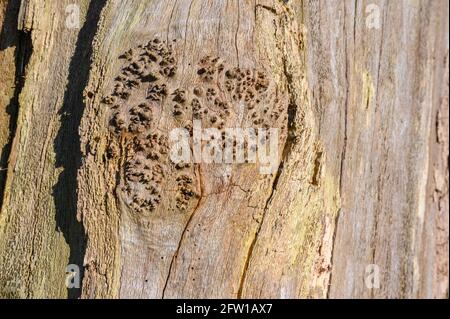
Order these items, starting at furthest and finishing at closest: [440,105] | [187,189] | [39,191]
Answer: [440,105] < [39,191] < [187,189]

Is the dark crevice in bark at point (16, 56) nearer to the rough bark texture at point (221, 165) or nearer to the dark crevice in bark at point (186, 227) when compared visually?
the rough bark texture at point (221, 165)

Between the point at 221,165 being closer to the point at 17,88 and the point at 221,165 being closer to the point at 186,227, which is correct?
the point at 186,227

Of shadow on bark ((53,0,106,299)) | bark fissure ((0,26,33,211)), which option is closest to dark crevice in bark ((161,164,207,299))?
shadow on bark ((53,0,106,299))

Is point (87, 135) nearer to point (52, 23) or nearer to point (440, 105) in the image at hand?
point (52, 23)

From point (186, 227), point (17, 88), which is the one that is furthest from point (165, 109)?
point (17, 88)

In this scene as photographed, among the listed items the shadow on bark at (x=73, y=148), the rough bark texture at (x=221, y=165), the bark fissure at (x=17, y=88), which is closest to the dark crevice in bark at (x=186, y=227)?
the rough bark texture at (x=221, y=165)

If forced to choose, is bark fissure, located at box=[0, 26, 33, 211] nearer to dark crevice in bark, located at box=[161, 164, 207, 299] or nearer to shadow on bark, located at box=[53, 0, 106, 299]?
shadow on bark, located at box=[53, 0, 106, 299]

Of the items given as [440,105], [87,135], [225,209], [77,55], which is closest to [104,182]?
[87,135]
